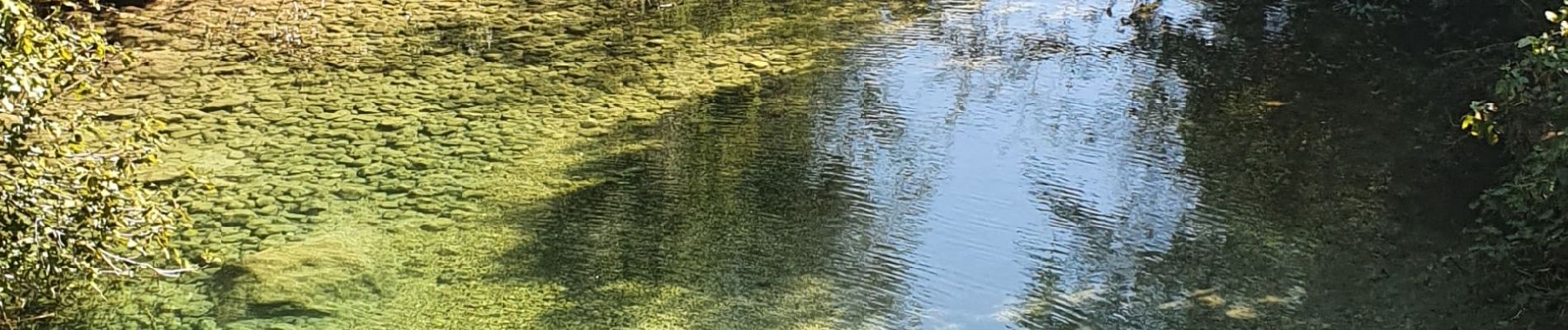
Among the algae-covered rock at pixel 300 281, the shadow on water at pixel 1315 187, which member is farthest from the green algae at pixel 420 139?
the shadow on water at pixel 1315 187

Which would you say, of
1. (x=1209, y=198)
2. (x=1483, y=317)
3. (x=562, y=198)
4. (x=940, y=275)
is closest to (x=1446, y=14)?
(x=1209, y=198)

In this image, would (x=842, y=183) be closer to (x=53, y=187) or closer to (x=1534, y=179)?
(x=1534, y=179)

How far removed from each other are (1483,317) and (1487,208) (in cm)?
43

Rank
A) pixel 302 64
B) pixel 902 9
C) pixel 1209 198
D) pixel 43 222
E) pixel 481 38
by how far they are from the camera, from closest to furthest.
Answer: pixel 43 222 < pixel 1209 198 < pixel 302 64 < pixel 481 38 < pixel 902 9

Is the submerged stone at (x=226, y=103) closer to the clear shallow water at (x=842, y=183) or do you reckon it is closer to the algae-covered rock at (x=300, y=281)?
the clear shallow water at (x=842, y=183)

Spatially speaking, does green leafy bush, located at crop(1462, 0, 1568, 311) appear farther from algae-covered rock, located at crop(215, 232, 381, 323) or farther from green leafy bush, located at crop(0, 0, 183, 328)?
green leafy bush, located at crop(0, 0, 183, 328)

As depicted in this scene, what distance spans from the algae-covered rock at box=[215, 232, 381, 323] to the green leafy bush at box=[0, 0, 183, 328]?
25cm

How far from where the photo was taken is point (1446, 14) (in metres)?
4.96

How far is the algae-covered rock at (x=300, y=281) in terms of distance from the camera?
9.97 ft

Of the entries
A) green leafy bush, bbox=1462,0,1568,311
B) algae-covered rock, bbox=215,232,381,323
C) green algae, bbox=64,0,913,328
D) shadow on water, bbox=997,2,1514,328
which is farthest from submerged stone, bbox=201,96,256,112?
green leafy bush, bbox=1462,0,1568,311

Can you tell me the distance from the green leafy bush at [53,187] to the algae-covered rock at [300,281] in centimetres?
25

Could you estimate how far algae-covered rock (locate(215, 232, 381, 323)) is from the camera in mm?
3039

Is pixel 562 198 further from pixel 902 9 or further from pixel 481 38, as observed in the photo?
pixel 902 9

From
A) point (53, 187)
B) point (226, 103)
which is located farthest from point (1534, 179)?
point (226, 103)
